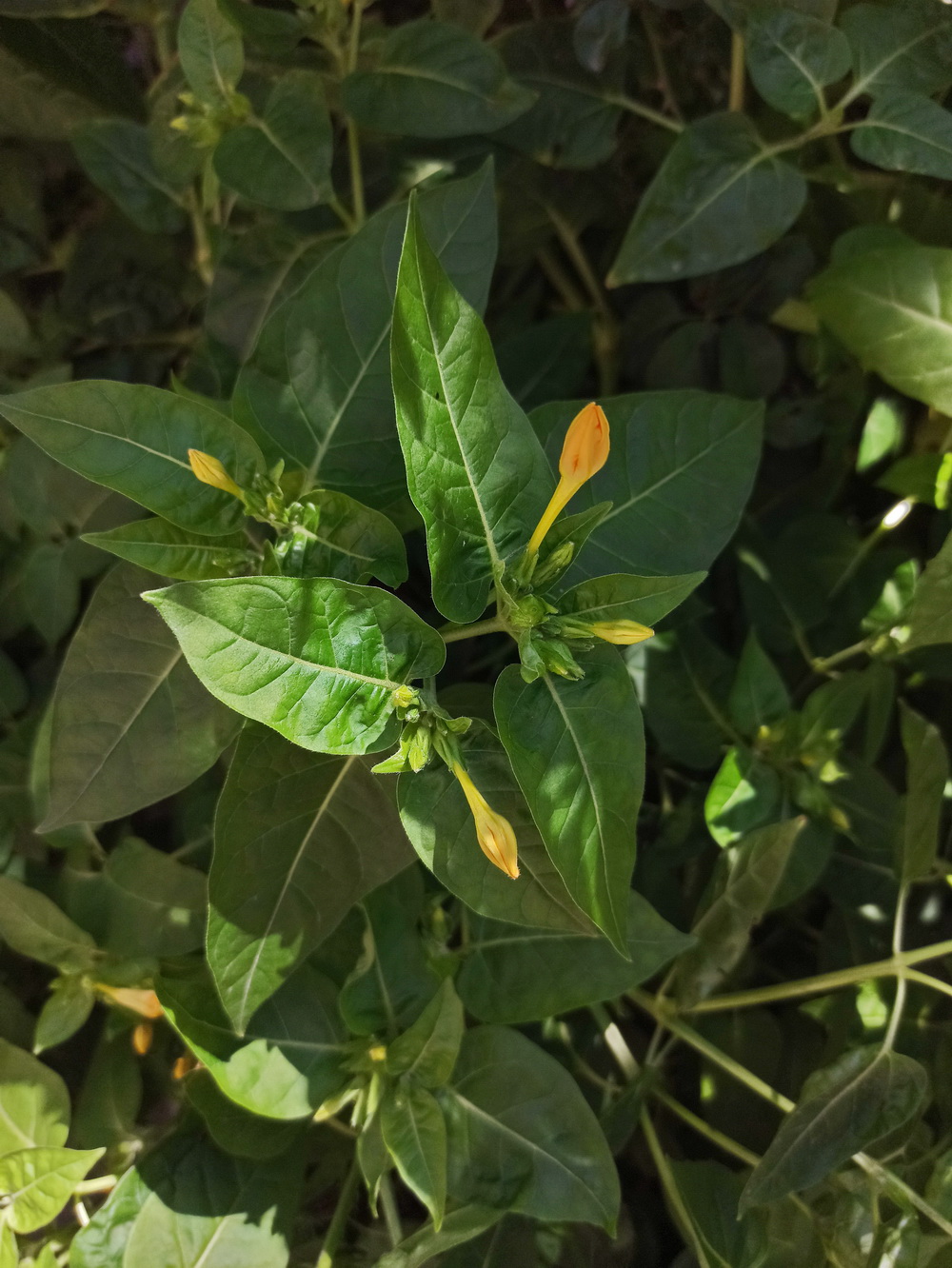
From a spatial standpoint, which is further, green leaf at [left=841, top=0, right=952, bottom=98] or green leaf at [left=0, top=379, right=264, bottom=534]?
green leaf at [left=841, top=0, right=952, bottom=98]

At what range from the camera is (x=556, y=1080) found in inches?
30.4

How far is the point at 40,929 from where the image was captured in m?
0.83

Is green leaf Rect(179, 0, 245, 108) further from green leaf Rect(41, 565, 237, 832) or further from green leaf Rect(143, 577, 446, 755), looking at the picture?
green leaf Rect(143, 577, 446, 755)

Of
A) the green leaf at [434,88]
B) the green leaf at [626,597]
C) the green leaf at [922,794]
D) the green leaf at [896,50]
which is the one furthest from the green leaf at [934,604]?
the green leaf at [434,88]

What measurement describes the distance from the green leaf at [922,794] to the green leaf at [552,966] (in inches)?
10.6

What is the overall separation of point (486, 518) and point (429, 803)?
0.67 feet

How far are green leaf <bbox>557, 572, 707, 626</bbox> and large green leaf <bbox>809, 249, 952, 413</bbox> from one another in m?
0.44

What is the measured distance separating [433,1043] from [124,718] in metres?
0.37

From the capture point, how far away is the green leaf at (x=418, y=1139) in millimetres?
674

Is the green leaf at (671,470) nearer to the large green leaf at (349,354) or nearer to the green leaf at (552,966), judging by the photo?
the large green leaf at (349,354)

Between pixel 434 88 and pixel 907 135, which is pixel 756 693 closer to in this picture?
pixel 907 135

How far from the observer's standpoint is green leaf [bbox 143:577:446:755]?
1.60 ft

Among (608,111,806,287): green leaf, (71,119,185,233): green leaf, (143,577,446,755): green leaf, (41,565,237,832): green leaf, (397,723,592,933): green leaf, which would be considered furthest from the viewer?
(71,119,185,233): green leaf

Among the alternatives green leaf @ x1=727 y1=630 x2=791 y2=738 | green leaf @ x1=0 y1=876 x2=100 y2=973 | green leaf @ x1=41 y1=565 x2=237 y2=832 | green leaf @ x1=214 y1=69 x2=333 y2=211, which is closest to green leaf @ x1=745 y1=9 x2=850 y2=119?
green leaf @ x1=214 y1=69 x2=333 y2=211
